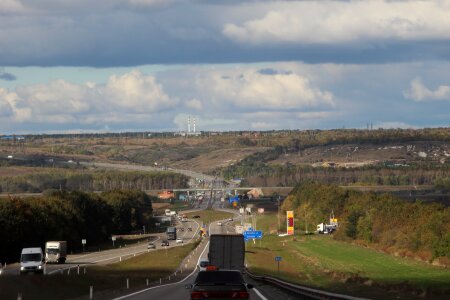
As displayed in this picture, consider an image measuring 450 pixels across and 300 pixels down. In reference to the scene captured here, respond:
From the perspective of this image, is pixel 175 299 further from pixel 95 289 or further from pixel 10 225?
pixel 10 225

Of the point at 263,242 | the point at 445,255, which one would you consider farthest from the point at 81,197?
the point at 445,255

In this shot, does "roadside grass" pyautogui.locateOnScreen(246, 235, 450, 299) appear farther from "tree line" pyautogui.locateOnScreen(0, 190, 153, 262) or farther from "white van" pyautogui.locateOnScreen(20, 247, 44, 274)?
"tree line" pyautogui.locateOnScreen(0, 190, 153, 262)

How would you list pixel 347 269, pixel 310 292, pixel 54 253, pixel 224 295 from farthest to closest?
pixel 54 253 → pixel 347 269 → pixel 310 292 → pixel 224 295

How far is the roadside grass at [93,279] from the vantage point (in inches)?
2271

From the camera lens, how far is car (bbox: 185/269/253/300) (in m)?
37.0

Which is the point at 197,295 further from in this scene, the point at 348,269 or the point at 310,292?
the point at 348,269

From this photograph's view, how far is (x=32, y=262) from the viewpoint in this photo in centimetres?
8650

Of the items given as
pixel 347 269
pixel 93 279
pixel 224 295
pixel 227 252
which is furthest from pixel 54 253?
pixel 224 295

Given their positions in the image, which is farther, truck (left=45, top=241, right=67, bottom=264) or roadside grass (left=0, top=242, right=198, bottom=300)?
truck (left=45, top=241, right=67, bottom=264)

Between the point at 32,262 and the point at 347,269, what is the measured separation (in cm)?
4019

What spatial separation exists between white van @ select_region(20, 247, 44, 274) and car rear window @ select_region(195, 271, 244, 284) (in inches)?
1938

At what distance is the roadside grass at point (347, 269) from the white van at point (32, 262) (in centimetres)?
2137

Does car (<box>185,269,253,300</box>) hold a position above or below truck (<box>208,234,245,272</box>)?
above

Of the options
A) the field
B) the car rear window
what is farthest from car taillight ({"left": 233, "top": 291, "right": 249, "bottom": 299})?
the field
